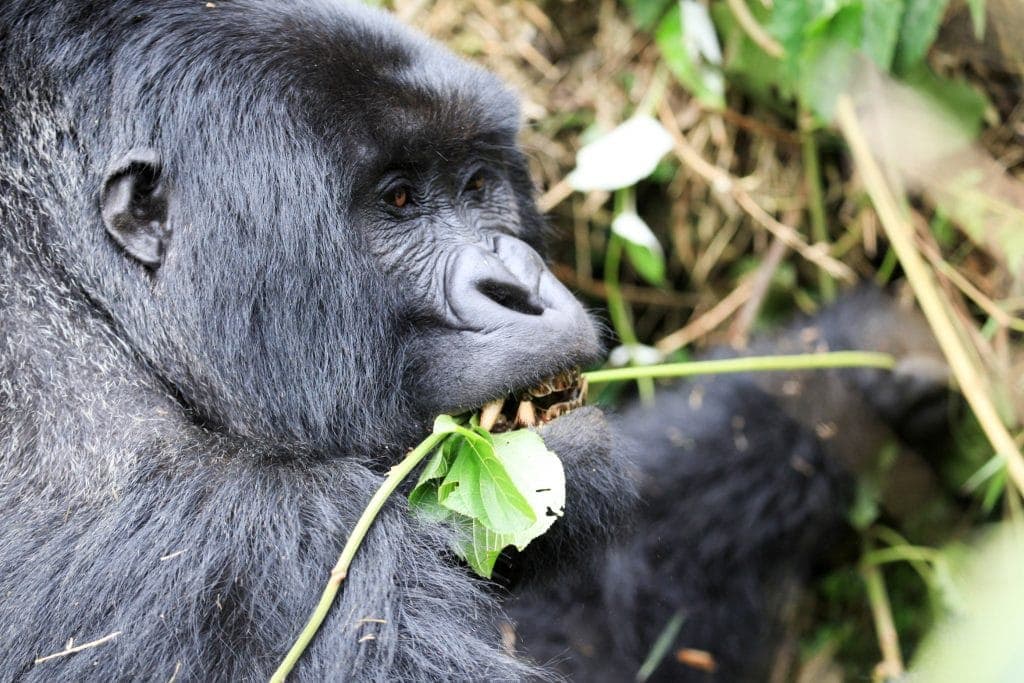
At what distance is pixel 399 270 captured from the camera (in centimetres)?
236

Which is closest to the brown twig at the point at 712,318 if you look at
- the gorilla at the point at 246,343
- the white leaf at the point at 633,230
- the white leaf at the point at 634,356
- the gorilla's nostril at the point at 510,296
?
the white leaf at the point at 634,356

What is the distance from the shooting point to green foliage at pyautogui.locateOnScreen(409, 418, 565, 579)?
6.66ft

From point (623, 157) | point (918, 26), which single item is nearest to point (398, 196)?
point (623, 157)

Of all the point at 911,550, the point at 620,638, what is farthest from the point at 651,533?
the point at 911,550

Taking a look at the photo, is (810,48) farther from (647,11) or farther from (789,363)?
(789,363)

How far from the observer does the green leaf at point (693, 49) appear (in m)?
3.78

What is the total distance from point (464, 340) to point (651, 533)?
152 centimetres

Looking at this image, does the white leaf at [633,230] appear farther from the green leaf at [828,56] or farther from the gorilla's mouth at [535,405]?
the gorilla's mouth at [535,405]

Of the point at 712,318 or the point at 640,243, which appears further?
the point at 712,318

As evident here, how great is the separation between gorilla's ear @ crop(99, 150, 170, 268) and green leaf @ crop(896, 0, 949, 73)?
2172 mm

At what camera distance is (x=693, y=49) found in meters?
3.82

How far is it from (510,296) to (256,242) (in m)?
0.54

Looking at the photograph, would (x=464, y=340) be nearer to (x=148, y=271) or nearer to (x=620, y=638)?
(x=148, y=271)

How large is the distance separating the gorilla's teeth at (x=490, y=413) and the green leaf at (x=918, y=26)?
5.95ft
